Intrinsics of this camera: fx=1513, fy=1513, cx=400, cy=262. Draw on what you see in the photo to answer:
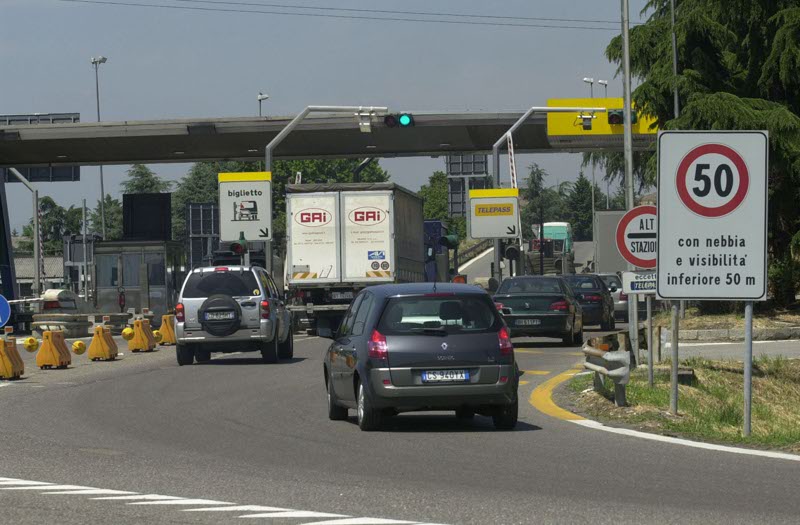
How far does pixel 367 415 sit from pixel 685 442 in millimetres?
3085

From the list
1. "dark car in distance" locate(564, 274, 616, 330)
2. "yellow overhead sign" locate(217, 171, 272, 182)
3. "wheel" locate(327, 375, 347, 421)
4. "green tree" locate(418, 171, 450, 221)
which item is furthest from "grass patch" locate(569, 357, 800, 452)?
"green tree" locate(418, 171, 450, 221)

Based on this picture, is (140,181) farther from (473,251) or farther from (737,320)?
(737,320)

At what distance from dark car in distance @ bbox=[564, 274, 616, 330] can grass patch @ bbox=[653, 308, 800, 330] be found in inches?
262

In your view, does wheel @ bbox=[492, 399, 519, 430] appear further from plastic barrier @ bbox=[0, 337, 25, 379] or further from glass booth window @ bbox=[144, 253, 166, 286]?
glass booth window @ bbox=[144, 253, 166, 286]

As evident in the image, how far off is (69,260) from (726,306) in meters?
62.6

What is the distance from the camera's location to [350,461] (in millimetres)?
11914

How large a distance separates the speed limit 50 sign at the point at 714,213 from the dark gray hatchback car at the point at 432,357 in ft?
5.76

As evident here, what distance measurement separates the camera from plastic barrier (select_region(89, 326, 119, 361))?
29.8 m

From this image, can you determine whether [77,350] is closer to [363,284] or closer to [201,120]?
[363,284]

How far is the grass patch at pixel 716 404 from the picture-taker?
14070 millimetres

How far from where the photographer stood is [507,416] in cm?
1463

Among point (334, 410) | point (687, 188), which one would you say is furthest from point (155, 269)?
point (687, 188)

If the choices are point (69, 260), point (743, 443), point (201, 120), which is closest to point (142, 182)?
point (69, 260)

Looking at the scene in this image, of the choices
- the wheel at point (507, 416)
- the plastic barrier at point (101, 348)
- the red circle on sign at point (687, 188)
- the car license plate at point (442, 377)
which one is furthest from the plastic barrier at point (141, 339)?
the red circle on sign at point (687, 188)
